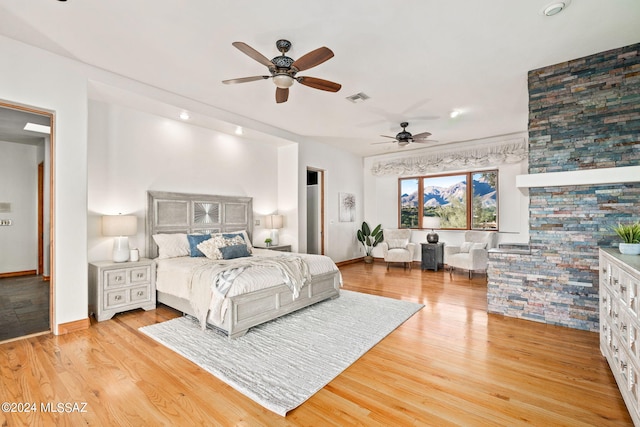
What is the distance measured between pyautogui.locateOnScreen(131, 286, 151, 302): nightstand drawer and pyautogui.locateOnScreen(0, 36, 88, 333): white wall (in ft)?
1.76

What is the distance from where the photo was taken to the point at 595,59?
10.7 feet

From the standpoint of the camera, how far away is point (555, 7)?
8.11 ft

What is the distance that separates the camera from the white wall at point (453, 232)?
6304 millimetres

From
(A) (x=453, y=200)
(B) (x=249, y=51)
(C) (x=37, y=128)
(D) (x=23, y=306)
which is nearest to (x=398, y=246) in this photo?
(A) (x=453, y=200)

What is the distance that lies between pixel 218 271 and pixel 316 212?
14.9ft

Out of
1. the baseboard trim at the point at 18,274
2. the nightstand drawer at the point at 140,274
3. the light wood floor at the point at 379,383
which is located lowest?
the light wood floor at the point at 379,383

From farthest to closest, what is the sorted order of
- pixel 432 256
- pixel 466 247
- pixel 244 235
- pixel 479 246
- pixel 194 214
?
pixel 432 256
pixel 466 247
pixel 479 246
pixel 244 235
pixel 194 214

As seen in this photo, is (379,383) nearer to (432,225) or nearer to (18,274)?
(18,274)

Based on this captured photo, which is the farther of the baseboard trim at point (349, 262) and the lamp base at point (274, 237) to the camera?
the baseboard trim at point (349, 262)

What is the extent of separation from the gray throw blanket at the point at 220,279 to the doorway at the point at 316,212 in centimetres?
361

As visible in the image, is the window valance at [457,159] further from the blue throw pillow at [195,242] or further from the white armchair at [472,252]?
the blue throw pillow at [195,242]

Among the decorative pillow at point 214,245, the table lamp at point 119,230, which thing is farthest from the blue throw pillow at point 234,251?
the table lamp at point 119,230

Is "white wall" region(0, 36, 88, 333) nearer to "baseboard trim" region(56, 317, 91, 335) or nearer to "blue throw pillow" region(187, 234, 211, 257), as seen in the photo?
"baseboard trim" region(56, 317, 91, 335)

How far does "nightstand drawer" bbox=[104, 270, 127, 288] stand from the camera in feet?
11.8
